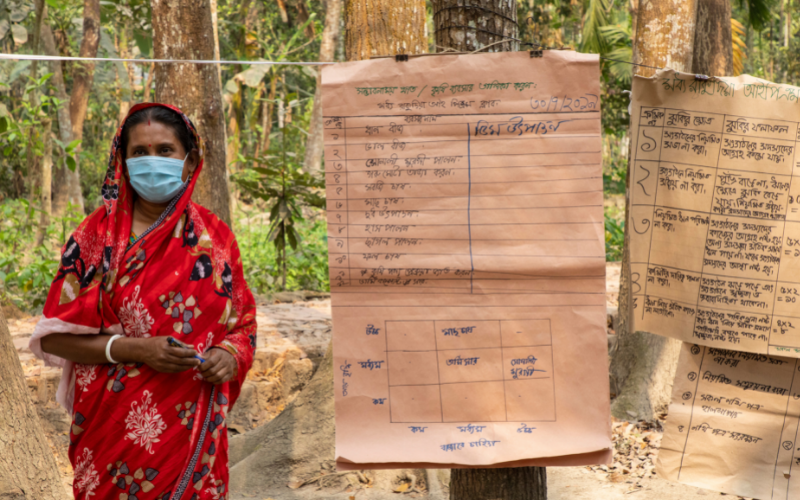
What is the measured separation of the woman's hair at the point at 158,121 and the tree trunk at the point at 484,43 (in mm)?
872

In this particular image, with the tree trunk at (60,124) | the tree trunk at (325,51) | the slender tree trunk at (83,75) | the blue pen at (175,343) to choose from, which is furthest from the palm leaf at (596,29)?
the blue pen at (175,343)

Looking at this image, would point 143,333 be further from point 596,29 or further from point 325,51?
point 596,29

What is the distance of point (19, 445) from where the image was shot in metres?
2.46

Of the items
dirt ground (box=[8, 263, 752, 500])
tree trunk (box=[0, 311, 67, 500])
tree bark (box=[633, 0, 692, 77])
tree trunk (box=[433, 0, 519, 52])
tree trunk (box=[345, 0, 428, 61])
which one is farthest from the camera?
tree bark (box=[633, 0, 692, 77])

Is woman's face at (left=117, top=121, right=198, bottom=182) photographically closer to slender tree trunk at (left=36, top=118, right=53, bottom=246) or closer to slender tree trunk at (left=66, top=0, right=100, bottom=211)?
slender tree trunk at (left=36, top=118, right=53, bottom=246)

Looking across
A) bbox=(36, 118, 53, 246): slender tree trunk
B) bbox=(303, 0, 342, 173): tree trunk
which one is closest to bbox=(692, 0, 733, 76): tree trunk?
bbox=(36, 118, 53, 246): slender tree trunk

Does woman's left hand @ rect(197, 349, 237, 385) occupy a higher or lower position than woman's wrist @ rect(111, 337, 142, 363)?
lower

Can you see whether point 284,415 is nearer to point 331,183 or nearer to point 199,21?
point 331,183

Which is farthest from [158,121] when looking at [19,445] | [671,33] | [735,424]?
[671,33]

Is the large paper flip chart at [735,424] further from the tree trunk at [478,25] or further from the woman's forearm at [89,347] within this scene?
the woman's forearm at [89,347]

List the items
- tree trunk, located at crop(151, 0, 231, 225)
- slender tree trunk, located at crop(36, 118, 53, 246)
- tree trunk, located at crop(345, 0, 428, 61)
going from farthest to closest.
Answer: slender tree trunk, located at crop(36, 118, 53, 246) < tree trunk, located at crop(151, 0, 231, 225) < tree trunk, located at crop(345, 0, 428, 61)

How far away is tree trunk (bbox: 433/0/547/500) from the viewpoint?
211 cm

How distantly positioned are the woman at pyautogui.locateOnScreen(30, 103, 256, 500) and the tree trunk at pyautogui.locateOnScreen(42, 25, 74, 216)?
899cm

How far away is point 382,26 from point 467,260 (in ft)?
6.12
